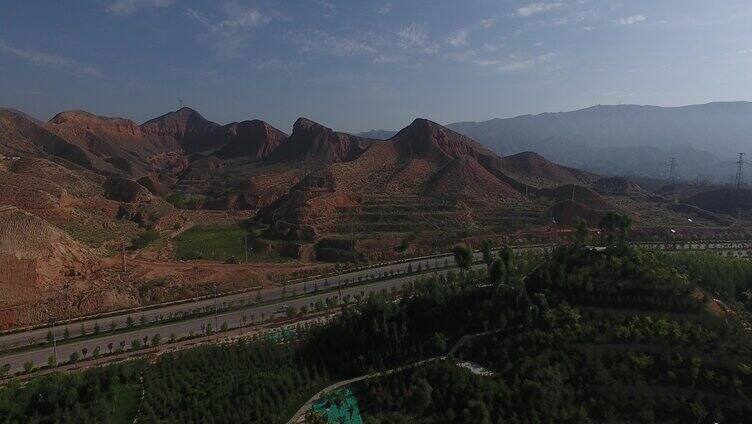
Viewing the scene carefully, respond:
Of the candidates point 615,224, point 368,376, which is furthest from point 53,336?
point 615,224

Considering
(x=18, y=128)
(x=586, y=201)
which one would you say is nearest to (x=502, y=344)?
(x=586, y=201)

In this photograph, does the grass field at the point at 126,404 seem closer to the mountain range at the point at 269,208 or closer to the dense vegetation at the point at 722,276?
the mountain range at the point at 269,208

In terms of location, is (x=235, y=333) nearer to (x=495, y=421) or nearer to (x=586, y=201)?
(x=495, y=421)

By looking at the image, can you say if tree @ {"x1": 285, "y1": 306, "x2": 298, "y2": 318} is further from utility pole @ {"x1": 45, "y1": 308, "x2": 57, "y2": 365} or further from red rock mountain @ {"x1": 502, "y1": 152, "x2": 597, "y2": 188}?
Result: red rock mountain @ {"x1": 502, "y1": 152, "x2": 597, "y2": 188}

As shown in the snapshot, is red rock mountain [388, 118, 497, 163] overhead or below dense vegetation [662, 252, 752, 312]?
overhead

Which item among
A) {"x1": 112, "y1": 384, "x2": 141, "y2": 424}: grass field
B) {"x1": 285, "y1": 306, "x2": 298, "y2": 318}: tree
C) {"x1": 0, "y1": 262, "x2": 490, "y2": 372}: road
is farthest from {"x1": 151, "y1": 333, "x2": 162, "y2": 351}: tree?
{"x1": 285, "y1": 306, "x2": 298, "y2": 318}: tree
